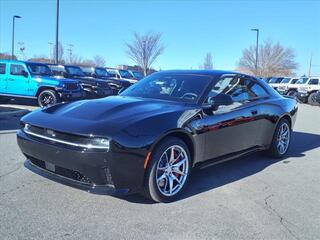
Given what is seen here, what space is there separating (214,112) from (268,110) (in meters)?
1.69

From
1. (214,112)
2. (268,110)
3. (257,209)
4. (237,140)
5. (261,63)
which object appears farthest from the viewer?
(261,63)

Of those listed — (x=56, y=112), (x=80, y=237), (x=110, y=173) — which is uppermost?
(x=56, y=112)

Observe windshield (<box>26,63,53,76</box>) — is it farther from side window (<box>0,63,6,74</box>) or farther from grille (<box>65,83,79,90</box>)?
grille (<box>65,83,79,90</box>)

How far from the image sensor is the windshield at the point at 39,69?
1503cm

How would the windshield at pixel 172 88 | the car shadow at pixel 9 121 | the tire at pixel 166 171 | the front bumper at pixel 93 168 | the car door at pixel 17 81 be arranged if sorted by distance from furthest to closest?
the car door at pixel 17 81
the car shadow at pixel 9 121
the windshield at pixel 172 88
the tire at pixel 166 171
the front bumper at pixel 93 168

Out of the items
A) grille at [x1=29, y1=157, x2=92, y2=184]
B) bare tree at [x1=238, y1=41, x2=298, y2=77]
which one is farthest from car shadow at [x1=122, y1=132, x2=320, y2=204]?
bare tree at [x1=238, y1=41, x2=298, y2=77]

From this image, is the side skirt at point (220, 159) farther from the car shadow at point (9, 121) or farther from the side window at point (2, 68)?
the side window at point (2, 68)

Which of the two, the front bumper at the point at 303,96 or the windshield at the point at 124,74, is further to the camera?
the front bumper at the point at 303,96

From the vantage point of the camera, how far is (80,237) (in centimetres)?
341

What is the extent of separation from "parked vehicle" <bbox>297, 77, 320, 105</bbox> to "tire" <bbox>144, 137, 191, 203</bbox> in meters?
23.0

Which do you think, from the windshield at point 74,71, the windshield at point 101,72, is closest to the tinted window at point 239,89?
the windshield at point 74,71

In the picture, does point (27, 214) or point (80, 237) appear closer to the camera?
point (80, 237)

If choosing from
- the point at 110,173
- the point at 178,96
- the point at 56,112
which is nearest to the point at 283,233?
the point at 110,173

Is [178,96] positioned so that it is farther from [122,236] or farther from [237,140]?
[122,236]
